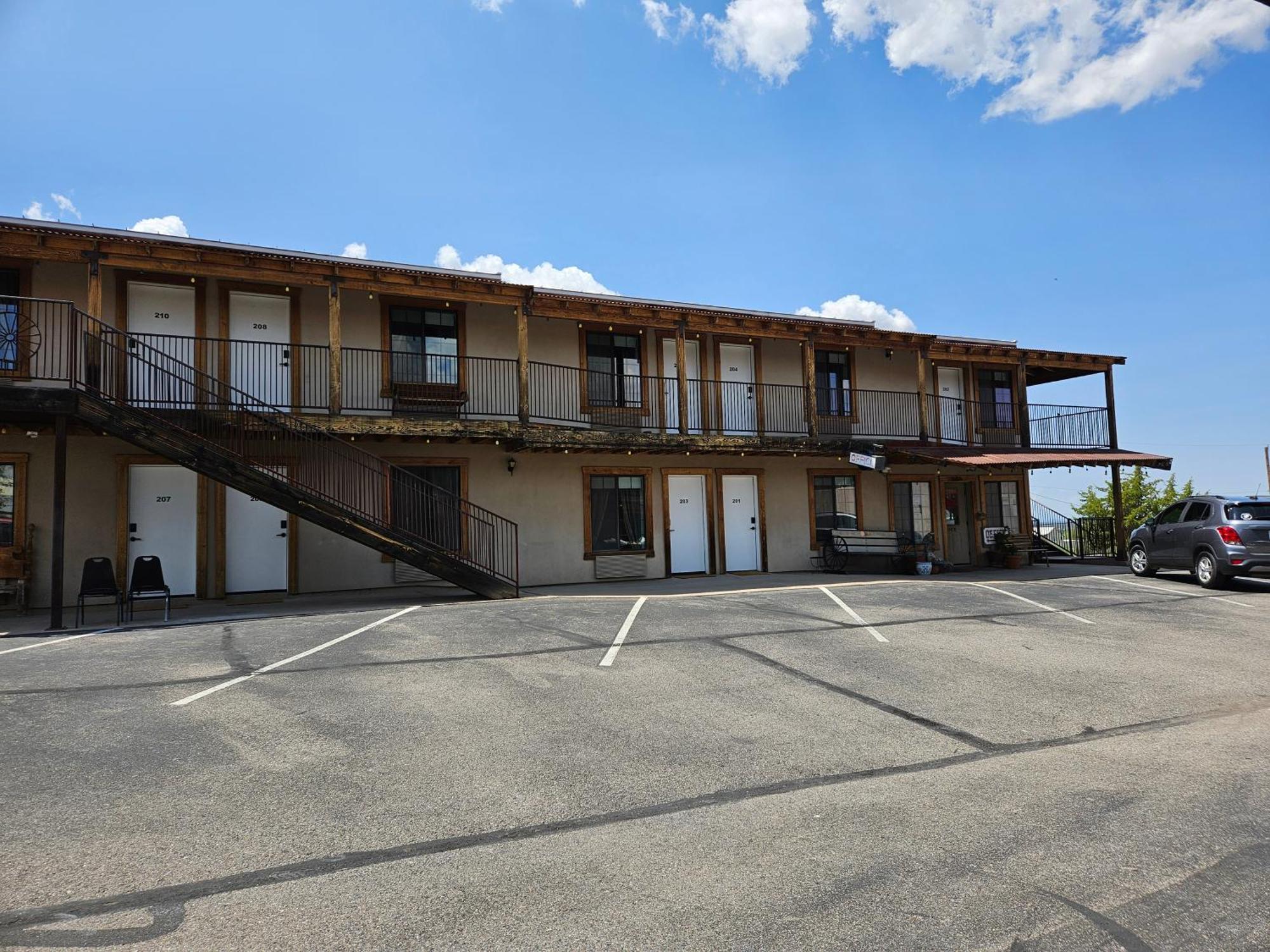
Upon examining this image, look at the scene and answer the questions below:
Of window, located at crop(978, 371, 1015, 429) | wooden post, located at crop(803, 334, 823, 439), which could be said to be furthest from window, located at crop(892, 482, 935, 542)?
wooden post, located at crop(803, 334, 823, 439)

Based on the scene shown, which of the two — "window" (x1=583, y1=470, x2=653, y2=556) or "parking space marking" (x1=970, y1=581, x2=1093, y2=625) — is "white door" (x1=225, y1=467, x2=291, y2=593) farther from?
"parking space marking" (x1=970, y1=581, x2=1093, y2=625)

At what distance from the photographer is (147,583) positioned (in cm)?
1091

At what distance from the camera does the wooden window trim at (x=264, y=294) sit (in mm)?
13359

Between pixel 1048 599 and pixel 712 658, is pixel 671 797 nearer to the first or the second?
pixel 712 658

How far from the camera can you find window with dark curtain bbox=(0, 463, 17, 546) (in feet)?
40.2

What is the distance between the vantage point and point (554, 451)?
51.1 ft

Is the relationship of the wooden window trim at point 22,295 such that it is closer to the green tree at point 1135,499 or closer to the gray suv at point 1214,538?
the gray suv at point 1214,538

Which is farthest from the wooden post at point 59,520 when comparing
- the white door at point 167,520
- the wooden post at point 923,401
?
the wooden post at point 923,401

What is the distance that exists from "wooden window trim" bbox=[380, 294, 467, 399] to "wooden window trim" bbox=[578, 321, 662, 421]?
2454 millimetres

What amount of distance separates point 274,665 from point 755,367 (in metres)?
13.3

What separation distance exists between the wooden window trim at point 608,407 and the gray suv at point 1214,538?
33.4 feet

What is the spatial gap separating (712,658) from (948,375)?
16.5m

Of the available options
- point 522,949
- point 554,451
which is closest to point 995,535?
point 554,451

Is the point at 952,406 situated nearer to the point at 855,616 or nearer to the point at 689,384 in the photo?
the point at 689,384
